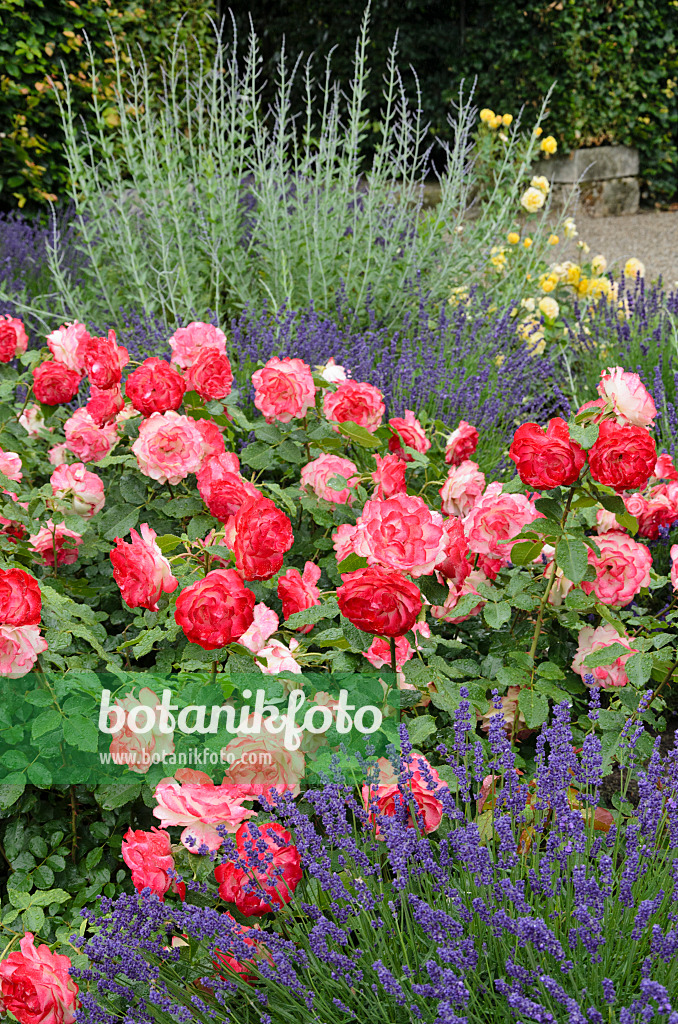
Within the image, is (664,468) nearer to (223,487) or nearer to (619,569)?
(619,569)

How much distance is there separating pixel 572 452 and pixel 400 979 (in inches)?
31.7

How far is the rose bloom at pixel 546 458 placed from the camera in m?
1.39

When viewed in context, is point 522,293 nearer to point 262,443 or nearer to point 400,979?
point 262,443

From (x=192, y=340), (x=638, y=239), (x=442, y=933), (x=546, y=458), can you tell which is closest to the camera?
(x=442, y=933)

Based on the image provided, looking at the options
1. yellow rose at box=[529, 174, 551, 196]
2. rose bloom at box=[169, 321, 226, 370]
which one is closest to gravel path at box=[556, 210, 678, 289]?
yellow rose at box=[529, 174, 551, 196]

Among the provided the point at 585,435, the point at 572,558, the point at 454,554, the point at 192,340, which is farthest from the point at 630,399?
the point at 192,340

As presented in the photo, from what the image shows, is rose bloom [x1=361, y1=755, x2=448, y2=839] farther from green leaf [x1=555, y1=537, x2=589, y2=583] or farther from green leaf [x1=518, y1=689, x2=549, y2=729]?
green leaf [x1=555, y1=537, x2=589, y2=583]

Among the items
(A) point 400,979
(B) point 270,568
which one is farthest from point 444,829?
(B) point 270,568

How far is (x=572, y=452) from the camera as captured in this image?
54.9 inches

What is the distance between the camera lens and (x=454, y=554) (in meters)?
1.53

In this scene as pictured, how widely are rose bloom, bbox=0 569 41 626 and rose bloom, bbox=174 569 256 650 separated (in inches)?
9.8

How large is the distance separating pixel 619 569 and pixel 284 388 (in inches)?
30.5

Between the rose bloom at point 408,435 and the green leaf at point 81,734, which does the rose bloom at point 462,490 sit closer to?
the rose bloom at point 408,435

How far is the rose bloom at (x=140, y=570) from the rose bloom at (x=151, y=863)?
14.5 inches
